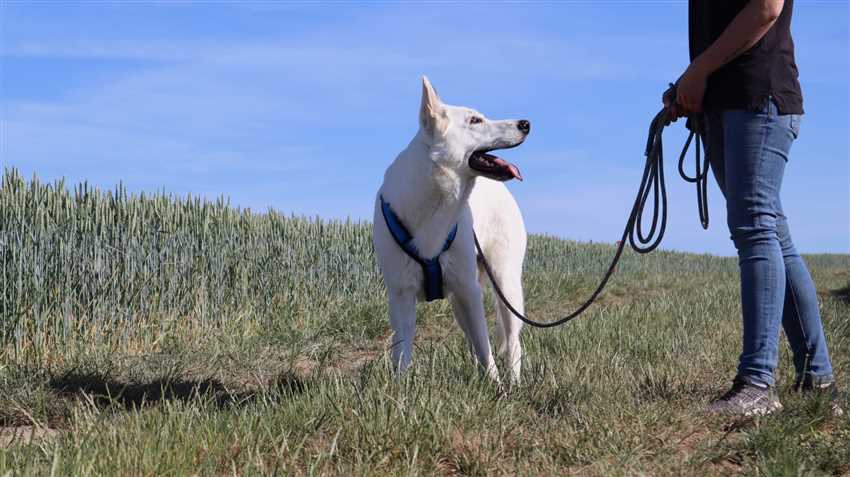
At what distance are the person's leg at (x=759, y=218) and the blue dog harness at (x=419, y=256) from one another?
162 cm

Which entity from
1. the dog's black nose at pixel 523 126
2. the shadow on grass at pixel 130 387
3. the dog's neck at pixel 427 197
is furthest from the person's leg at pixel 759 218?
the shadow on grass at pixel 130 387

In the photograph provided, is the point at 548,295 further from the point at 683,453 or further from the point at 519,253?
the point at 683,453

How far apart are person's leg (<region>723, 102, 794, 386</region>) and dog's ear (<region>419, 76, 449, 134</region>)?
1.54 meters

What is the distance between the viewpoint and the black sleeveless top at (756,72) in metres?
3.73

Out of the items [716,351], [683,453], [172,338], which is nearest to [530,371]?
[683,453]

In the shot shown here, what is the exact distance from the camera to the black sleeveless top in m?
3.73

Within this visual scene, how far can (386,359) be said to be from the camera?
4.10 m

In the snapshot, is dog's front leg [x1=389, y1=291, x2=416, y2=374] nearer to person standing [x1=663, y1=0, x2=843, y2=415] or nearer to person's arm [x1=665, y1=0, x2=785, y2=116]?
person standing [x1=663, y1=0, x2=843, y2=415]

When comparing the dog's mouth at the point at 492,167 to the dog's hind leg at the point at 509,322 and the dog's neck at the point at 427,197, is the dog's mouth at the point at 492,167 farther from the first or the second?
the dog's hind leg at the point at 509,322

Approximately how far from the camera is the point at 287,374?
16.5ft

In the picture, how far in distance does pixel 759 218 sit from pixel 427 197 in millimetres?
1806

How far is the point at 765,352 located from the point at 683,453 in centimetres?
99

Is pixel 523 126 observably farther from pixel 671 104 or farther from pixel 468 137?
pixel 671 104

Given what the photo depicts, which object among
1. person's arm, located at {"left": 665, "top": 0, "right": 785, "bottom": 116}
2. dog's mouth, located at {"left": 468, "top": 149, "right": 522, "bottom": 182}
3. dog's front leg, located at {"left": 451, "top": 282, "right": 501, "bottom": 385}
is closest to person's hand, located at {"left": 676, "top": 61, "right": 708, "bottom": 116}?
person's arm, located at {"left": 665, "top": 0, "right": 785, "bottom": 116}
